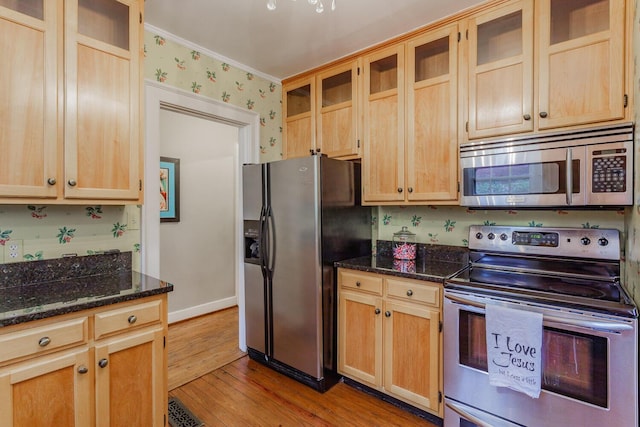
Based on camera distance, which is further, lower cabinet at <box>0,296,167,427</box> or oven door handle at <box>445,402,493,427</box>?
oven door handle at <box>445,402,493,427</box>

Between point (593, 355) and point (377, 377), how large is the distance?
1.19m

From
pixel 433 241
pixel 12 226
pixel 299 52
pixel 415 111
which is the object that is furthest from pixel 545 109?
pixel 12 226

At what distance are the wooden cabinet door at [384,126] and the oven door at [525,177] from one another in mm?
495

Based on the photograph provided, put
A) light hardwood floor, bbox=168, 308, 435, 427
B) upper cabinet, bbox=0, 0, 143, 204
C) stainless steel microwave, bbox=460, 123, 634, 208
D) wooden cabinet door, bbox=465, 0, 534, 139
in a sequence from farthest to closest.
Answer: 1. light hardwood floor, bbox=168, 308, 435, 427
2. wooden cabinet door, bbox=465, 0, 534, 139
3. stainless steel microwave, bbox=460, 123, 634, 208
4. upper cabinet, bbox=0, 0, 143, 204

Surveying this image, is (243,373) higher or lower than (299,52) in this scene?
lower

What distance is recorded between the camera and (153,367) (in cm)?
163

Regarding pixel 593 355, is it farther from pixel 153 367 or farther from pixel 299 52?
pixel 299 52

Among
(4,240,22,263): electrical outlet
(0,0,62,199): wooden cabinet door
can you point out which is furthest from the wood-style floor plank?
(0,0,62,199): wooden cabinet door

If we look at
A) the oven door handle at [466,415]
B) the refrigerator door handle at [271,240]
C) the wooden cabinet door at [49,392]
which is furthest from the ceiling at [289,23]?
the oven door handle at [466,415]

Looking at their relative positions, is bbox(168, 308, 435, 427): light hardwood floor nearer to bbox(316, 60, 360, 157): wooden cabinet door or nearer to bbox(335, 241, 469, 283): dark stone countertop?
bbox(335, 241, 469, 283): dark stone countertop

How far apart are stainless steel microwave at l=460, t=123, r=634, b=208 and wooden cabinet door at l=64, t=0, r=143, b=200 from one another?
1981 millimetres

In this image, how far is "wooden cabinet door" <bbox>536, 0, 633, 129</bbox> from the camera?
157cm

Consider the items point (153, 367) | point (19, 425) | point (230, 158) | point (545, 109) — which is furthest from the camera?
point (230, 158)

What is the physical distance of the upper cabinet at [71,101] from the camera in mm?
1430
